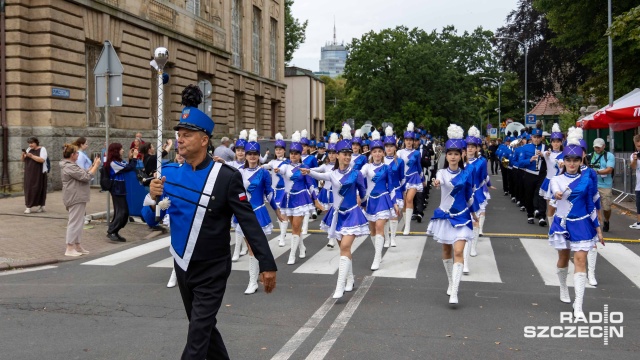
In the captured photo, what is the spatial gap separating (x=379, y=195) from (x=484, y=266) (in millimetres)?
1918

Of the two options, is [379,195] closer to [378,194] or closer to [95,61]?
[378,194]

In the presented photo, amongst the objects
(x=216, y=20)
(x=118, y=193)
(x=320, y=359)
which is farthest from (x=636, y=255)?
(x=216, y=20)

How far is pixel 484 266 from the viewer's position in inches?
397

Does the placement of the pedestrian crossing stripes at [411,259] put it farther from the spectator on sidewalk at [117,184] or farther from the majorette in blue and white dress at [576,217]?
the majorette in blue and white dress at [576,217]

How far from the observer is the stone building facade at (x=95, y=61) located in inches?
795

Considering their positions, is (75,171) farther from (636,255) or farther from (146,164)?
(636,255)

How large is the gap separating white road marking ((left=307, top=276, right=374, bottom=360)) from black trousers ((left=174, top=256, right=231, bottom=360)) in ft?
4.81

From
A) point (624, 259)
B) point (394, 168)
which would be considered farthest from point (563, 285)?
point (394, 168)

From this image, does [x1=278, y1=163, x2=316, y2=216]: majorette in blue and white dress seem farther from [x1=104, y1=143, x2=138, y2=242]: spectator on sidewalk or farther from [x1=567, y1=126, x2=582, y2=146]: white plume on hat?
[x1=567, y1=126, x2=582, y2=146]: white plume on hat

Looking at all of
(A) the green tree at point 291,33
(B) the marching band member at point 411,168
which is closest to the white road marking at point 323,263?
(B) the marching band member at point 411,168

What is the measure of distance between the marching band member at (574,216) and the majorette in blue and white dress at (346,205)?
2305 mm

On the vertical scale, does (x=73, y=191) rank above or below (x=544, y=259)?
above

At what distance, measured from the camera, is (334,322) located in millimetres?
6828

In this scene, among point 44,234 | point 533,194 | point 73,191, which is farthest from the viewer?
point 533,194
